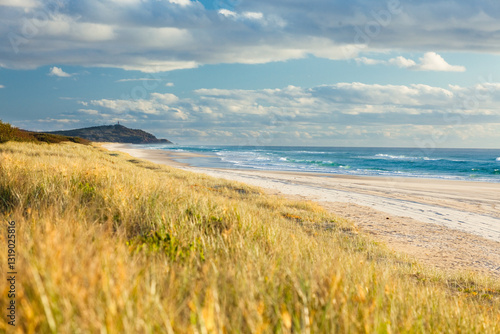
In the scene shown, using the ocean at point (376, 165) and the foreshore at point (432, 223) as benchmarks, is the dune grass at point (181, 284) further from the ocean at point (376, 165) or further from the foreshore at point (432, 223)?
the ocean at point (376, 165)

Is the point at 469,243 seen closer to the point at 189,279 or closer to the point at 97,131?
the point at 189,279

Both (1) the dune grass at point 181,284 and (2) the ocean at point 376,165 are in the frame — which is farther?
(2) the ocean at point 376,165

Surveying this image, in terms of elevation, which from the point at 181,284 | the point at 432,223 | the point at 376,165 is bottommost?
the point at 432,223

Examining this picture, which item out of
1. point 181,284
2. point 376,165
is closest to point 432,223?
point 181,284

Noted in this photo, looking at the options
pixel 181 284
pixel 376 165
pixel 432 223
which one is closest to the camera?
pixel 181 284

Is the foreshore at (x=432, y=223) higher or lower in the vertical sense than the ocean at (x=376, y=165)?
lower

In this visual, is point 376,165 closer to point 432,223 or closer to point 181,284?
point 432,223

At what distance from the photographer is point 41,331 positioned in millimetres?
1901

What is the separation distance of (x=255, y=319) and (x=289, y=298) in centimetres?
50

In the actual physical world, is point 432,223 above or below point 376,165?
below

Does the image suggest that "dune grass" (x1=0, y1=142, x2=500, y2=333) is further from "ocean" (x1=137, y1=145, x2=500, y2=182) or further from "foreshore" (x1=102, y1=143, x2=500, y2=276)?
"ocean" (x1=137, y1=145, x2=500, y2=182)

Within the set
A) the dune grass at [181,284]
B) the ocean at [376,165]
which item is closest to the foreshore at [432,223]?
the dune grass at [181,284]

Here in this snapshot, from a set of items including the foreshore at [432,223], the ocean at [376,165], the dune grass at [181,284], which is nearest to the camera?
the dune grass at [181,284]

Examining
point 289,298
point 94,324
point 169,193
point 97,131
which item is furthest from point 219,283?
point 97,131
